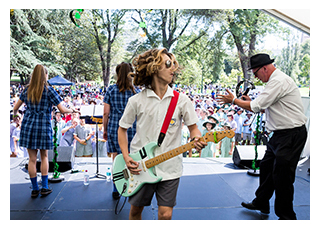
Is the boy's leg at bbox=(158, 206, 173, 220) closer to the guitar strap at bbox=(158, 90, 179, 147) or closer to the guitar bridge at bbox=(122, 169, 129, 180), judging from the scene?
the guitar bridge at bbox=(122, 169, 129, 180)

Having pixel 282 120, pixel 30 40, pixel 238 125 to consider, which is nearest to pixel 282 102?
pixel 282 120

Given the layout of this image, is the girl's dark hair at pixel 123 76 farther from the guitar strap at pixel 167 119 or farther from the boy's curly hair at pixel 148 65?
the guitar strap at pixel 167 119

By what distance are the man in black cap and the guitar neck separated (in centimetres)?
100

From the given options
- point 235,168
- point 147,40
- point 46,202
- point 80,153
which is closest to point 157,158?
point 46,202

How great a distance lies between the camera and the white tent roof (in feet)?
14.1

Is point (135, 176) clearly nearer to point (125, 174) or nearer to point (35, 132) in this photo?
point (125, 174)

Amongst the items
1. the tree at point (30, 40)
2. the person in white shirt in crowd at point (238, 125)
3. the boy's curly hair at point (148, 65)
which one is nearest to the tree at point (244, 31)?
the person in white shirt in crowd at point (238, 125)

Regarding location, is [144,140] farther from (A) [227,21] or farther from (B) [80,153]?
(A) [227,21]

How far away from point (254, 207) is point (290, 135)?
1100 millimetres

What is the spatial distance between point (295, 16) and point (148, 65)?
378 cm

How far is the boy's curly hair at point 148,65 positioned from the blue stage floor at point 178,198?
67.3 inches

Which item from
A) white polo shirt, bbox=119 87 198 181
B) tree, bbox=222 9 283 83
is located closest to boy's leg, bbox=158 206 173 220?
white polo shirt, bbox=119 87 198 181

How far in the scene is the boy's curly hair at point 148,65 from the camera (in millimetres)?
1803

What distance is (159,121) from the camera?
181 centimetres
